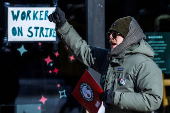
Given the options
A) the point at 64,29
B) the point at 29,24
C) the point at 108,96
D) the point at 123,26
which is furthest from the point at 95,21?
the point at 108,96

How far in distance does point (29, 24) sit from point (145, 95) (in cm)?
210

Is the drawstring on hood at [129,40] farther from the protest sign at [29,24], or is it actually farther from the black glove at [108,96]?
the protest sign at [29,24]

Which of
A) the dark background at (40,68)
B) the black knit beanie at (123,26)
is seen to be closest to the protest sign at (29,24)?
the dark background at (40,68)

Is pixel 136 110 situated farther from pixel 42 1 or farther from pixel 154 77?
pixel 42 1

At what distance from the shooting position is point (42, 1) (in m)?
3.52

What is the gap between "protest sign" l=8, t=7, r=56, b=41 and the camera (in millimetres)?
3479

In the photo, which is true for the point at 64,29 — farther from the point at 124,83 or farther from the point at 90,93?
the point at 124,83

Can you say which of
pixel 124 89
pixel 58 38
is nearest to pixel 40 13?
pixel 58 38

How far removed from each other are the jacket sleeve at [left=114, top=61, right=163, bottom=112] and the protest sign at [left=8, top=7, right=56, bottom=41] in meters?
1.81

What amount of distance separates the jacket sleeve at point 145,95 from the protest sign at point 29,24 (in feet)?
5.94

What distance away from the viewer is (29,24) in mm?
3502

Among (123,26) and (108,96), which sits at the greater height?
(123,26)

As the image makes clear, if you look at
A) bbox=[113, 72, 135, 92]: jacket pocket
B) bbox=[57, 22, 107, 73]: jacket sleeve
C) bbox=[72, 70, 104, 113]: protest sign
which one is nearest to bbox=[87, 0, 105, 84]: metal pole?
bbox=[57, 22, 107, 73]: jacket sleeve

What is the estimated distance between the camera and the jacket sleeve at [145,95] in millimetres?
2006
